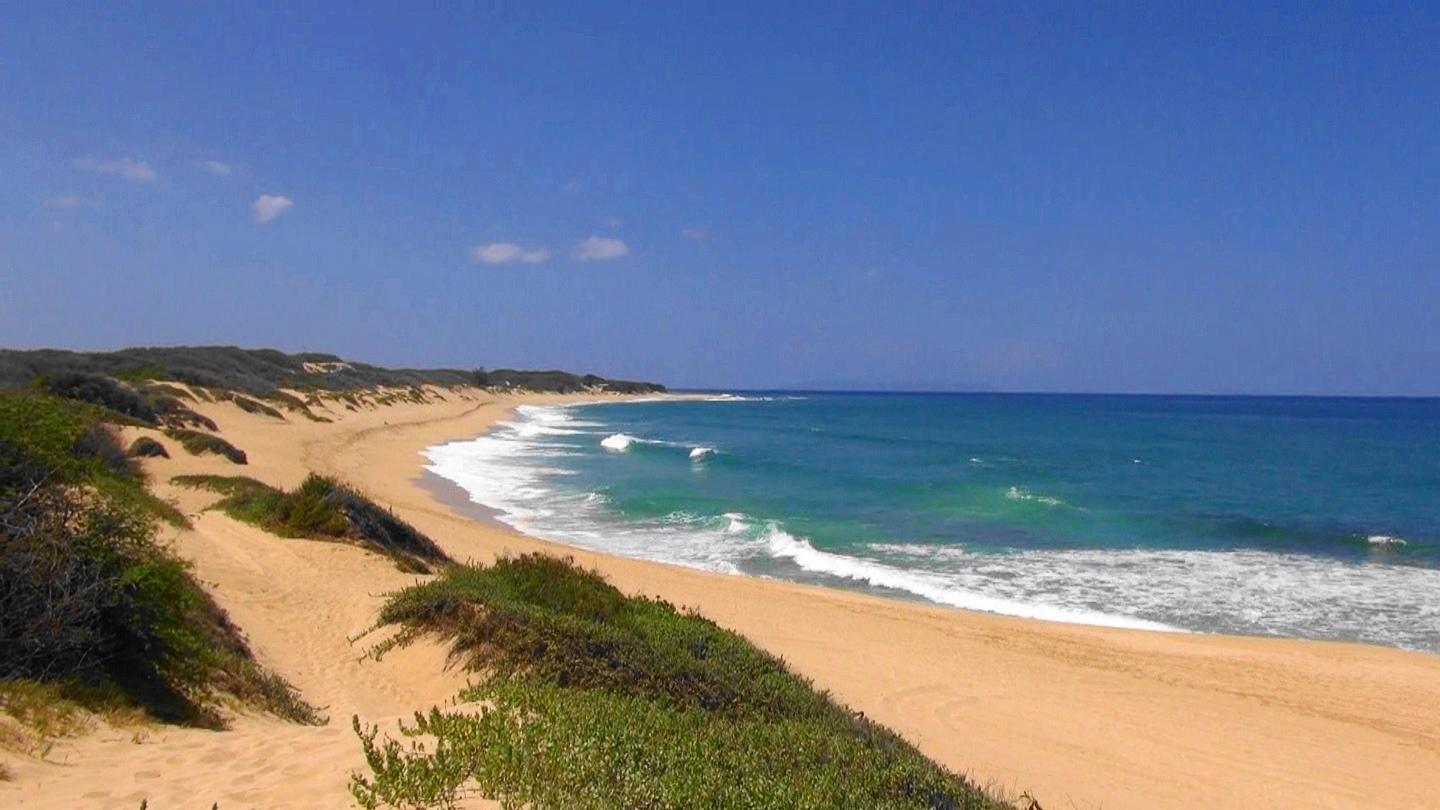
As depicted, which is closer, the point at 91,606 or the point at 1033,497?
the point at 91,606

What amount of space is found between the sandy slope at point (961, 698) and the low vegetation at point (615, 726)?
510 millimetres

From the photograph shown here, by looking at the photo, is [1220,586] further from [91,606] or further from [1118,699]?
[91,606]

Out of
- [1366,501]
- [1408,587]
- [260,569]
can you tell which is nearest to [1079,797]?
[260,569]

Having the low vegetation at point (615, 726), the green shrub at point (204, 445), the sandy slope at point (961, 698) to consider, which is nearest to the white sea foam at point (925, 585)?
the sandy slope at point (961, 698)

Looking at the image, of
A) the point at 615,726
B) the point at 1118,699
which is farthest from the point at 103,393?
the point at 1118,699

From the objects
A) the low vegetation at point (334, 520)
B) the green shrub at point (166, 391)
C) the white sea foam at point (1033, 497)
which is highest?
the green shrub at point (166, 391)

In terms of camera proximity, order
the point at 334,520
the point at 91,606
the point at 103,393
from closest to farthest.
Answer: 1. the point at 91,606
2. the point at 334,520
3. the point at 103,393

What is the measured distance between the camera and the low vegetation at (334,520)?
14.8 meters

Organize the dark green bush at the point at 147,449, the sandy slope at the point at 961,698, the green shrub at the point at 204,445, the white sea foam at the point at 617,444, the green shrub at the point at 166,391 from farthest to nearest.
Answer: the white sea foam at the point at 617,444 → the green shrub at the point at 166,391 → the green shrub at the point at 204,445 → the dark green bush at the point at 147,449 → the sandy slope at the point at 961,698

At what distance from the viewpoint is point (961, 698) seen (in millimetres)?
11211

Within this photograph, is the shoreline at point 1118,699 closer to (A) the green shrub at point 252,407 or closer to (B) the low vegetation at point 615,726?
(B) the low vegetation at point 615,726

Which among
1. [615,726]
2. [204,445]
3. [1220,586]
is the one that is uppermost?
[204,445]

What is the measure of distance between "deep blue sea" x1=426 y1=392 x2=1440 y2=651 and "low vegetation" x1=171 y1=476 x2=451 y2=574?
653 centimetres

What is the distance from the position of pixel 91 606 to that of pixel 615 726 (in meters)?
4.02
